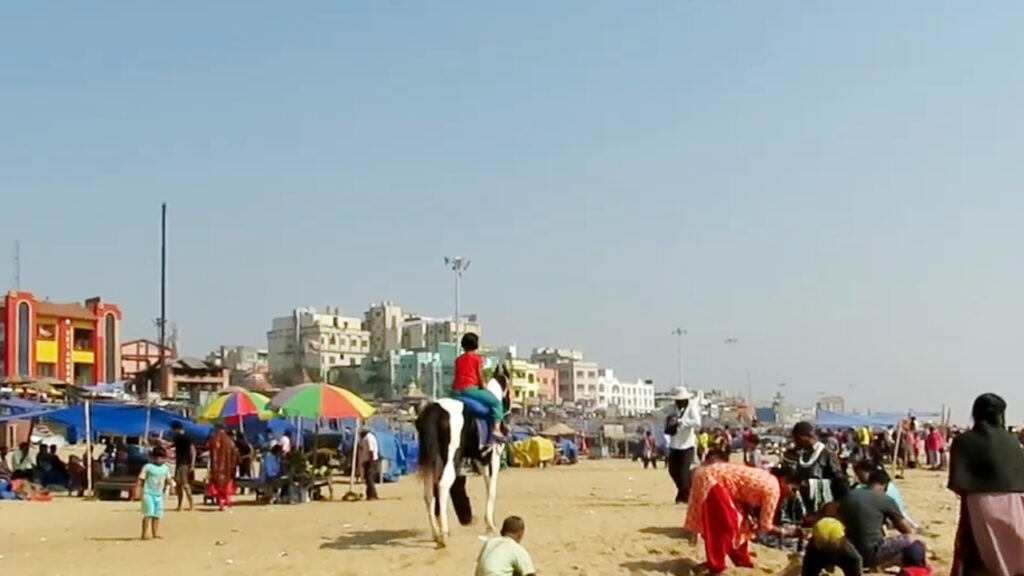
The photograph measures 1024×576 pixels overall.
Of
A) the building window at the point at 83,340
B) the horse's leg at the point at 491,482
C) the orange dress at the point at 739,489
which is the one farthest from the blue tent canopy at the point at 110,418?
the building window at the point at 83,340

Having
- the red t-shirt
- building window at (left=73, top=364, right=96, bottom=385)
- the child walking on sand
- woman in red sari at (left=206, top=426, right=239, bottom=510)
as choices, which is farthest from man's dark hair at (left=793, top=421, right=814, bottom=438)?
building window at (left=73, top=364, right=96, bottom=385)

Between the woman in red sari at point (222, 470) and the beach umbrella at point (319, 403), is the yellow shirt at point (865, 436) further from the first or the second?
the woman in red sari at point (222, 470)

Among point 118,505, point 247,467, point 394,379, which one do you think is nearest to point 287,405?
point 118,505

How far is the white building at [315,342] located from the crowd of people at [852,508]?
16222 centimetres

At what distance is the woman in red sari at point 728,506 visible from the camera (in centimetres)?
1286

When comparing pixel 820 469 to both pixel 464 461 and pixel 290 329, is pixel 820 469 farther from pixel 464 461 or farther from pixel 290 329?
pixel 290 329

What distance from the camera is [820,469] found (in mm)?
14352

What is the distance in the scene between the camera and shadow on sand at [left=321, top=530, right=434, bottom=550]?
14.7 m

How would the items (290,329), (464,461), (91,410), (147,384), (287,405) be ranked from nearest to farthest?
(464,461) → (287,405) → (91,410) → (147,384) → (290,329)

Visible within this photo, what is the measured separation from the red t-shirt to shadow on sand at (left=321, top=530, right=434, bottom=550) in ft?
6.16

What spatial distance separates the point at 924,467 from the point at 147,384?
45.1 metres

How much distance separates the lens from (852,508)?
12047 millimetres

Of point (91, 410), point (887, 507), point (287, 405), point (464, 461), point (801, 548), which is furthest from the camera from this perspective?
point (91, 410)

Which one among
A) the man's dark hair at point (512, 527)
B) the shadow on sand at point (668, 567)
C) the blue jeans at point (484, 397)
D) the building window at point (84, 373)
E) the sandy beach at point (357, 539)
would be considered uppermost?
the building window at point (84, 373)
